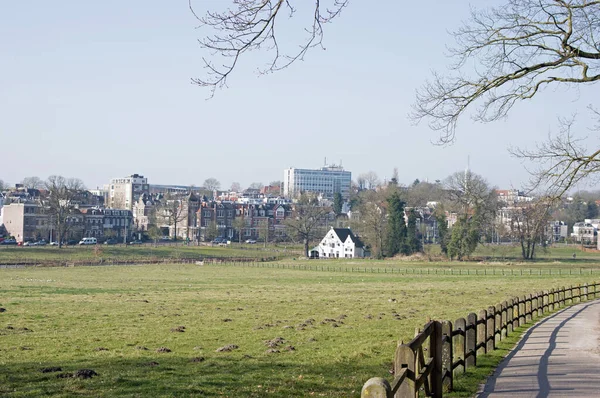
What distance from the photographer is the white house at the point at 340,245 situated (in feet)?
429

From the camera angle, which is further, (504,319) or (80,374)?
(504,319)

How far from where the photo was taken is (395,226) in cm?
11538

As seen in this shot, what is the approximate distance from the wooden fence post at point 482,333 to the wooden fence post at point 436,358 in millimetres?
5878

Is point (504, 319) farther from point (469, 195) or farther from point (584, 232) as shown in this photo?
point (584, 232)

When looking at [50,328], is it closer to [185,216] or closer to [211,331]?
[211,331]

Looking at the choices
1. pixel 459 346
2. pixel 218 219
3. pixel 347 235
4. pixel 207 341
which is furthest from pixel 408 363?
pixel 218 219

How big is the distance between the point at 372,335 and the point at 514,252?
101631mm

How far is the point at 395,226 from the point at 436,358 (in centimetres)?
10437

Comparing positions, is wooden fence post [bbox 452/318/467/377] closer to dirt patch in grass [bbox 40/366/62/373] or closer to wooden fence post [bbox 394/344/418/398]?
wooden fence post [bbox 394/344/418/398]

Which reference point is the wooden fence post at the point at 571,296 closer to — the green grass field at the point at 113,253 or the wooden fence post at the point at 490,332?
the wooden fence post at the point at 490,332

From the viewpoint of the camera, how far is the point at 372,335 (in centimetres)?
2288

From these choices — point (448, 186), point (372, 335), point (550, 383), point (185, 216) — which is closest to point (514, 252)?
point (448, 186)

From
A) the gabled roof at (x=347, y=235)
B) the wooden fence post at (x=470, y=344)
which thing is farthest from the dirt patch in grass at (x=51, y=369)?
the gabled roof at (x=347, y=235)

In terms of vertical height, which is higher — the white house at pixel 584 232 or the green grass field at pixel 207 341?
the white house at pixel 584 232
